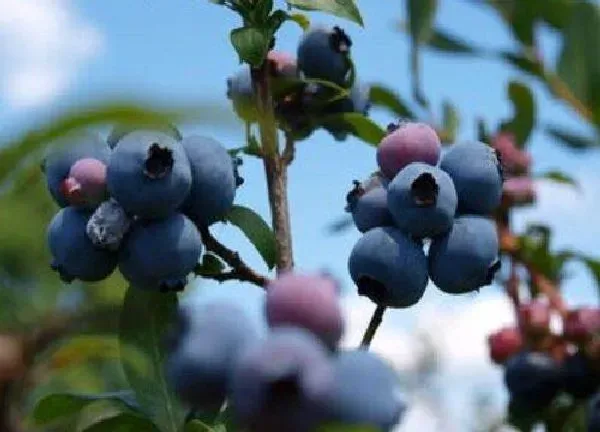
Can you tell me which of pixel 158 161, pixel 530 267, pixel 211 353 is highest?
pixel 211 353

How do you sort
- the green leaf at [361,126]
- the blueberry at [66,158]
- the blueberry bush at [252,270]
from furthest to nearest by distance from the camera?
1. the green leaf at [361,126]
2. the blueberry at [66,158]
3. the blueberry bush at [252,270]

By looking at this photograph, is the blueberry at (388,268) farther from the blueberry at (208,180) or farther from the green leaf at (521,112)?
the green leaf at (521,112)

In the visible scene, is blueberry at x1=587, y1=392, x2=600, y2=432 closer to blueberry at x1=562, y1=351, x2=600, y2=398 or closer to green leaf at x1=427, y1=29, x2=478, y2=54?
blueberry at x1=562, y1=351, x2=600, y2=398

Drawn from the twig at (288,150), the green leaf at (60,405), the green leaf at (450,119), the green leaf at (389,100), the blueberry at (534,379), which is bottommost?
the blueberry at (534,379)

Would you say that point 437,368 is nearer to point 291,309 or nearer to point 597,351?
point 597,351

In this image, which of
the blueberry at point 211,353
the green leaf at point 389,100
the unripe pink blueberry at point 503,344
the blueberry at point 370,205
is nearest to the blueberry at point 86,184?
the blueberry at point 370,205

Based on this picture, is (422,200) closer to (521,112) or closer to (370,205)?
(370,205)

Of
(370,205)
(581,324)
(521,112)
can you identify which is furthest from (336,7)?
(521,112)
